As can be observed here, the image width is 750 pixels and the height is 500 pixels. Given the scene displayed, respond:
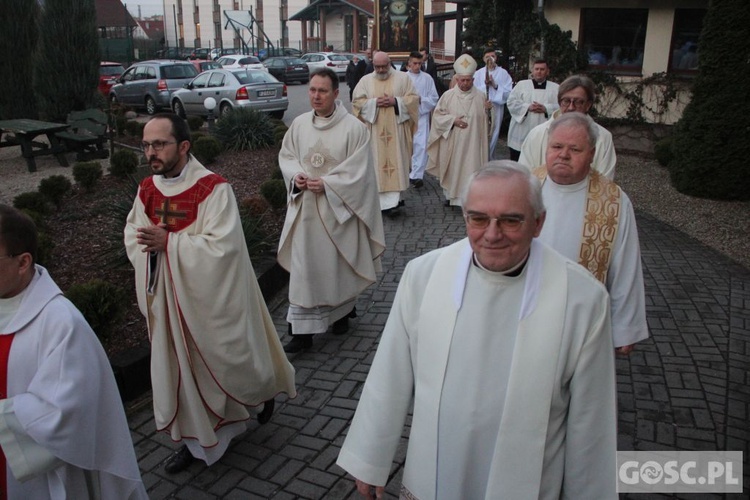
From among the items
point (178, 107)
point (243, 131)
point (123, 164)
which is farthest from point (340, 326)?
point (178, 107)

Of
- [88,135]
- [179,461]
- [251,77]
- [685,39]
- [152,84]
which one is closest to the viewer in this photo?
[179,461]

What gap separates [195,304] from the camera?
3.50 metres

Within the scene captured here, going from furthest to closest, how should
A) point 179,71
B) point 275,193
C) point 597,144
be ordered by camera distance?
1. point 179,71
2. point 275,193
3. point 597,144

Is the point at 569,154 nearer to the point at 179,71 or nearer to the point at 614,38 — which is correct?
the point at 614,38

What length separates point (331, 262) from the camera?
5254 millimetres

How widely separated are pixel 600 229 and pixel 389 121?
6077 millimetres

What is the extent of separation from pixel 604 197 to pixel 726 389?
6.52ft

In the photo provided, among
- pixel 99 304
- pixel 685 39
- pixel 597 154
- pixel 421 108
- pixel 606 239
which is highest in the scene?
pixel 685 39

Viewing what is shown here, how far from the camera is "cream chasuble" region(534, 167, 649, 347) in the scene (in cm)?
331

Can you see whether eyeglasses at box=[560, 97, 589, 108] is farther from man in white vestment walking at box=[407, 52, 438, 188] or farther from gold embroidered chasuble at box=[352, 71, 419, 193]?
man in white vestment walking at box=[407, 52, 438, 188]

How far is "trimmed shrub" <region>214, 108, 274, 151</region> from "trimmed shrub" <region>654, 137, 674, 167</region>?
772cm

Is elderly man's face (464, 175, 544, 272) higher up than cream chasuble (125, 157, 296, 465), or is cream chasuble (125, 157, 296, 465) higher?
elderly man's face (464, 175, 544, 272)

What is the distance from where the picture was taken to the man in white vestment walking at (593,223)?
3.30 meters

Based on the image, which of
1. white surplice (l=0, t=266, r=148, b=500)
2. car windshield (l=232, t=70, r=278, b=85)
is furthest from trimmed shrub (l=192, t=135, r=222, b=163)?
white surplice (l=0, t=266, r=148, b=500)
